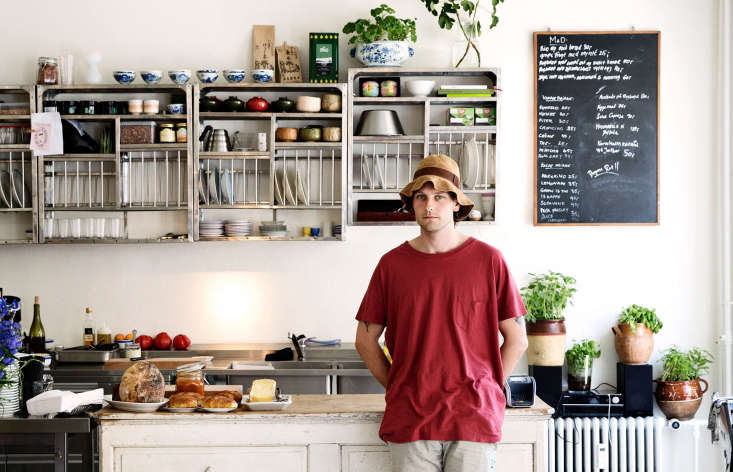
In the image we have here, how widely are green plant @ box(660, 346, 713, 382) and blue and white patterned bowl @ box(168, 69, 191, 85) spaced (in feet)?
10.9

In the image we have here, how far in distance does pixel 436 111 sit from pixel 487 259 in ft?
8.86

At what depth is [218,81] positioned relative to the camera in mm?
5457

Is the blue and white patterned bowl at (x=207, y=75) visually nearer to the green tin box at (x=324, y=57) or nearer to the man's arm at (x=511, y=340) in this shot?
the green tin box at (x=324, y=57)

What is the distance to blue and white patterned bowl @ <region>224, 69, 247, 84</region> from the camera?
5175 mm

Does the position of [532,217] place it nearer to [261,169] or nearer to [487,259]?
[261,169]

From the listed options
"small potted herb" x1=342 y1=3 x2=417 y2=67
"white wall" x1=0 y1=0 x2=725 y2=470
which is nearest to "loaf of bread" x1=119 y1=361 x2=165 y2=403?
"white wall" x1=0 y1=0 x2=725 y2=470

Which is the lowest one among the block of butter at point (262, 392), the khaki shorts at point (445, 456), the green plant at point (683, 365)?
the green plant at point (683, 365)

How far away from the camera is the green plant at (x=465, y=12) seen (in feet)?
16.8

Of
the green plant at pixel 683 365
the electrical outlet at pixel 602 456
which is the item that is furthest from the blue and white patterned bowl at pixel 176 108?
the green plant at pixel 683 365

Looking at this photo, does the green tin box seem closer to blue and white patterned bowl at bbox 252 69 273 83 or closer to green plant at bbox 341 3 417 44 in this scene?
green plant at bbox 341 3 417 44

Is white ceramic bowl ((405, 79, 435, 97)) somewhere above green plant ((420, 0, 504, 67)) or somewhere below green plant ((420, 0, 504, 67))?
below

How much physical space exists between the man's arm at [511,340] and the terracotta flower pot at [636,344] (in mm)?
2377

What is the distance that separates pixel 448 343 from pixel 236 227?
262cm

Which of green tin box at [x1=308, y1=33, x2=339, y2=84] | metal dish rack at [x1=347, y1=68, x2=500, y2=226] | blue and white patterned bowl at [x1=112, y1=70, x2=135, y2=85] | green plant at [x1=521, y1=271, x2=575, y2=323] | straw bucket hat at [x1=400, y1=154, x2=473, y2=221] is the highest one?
green tin box at [x1=308, y1=33, x2=339, y2=84]
